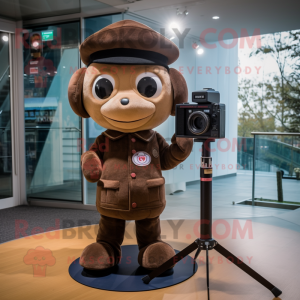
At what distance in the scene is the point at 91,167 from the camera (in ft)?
7.29

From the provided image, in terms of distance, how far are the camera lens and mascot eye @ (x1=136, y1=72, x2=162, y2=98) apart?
13.8 inches

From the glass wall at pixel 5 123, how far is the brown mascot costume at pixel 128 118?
2.52 meters

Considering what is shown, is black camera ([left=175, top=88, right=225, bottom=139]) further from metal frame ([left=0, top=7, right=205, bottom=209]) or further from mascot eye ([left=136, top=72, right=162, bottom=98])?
metal frame ([left=0, top=7, right=205, bottom=209])

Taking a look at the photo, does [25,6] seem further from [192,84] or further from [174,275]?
[174,275]

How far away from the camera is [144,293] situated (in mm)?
2010

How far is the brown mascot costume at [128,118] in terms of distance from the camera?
2.17 metres

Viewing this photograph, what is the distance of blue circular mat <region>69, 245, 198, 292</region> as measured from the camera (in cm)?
208

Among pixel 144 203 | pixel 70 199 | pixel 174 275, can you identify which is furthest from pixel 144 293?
pixel 70 199

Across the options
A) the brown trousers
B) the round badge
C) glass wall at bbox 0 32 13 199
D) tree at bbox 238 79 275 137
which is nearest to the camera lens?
the round badge

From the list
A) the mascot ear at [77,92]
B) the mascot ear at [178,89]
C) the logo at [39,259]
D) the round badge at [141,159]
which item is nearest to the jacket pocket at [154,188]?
the round badge at [141,159]

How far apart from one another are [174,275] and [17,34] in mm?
3557

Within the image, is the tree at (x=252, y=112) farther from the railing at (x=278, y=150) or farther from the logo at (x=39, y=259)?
the logo at (x=39, y=259)

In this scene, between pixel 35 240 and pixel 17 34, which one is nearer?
pixel 35 240

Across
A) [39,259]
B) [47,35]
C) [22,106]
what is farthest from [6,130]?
[39,259]
